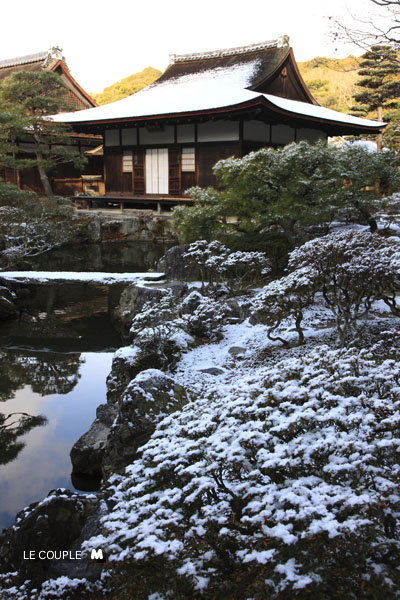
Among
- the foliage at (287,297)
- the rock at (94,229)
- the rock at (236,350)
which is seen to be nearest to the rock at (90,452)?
the rock at (236,350)

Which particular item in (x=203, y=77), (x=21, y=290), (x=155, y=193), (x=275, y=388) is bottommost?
(x=21, y=290)

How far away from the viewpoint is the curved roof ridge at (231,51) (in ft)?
68.2

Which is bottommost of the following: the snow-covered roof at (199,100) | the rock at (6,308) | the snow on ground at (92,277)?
the rock at (6,308)

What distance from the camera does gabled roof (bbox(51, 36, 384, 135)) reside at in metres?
16.6

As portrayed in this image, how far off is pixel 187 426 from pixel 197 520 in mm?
804

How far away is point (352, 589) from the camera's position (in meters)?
2.28

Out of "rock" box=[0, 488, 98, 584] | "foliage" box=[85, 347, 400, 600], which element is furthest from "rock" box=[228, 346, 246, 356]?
"foliage" box=[85, 347, 400, 600]

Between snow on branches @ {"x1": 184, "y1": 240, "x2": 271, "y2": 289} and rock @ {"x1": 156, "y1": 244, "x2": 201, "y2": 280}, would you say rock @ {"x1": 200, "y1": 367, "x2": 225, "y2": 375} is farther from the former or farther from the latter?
rock @ {"x1": 156, "y1": 244, "x2": 201, "y2": 280}

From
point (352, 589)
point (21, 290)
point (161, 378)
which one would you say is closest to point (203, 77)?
point (21, 290)

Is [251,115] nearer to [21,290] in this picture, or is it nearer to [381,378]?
[21,290]

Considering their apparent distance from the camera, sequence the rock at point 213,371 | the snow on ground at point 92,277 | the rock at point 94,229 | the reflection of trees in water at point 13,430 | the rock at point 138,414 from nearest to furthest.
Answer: the rock at point 138,414 < the reflection of trees in water at point 13,430 < the rock at point 213,371 < the snow on ground at point 92,277 < the rock at point 94,229

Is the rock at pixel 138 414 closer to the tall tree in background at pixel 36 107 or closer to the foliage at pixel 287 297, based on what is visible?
the foliage at pixel 287 297

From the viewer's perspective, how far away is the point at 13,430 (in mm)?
6996

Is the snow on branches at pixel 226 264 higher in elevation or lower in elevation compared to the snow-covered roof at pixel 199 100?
lower
